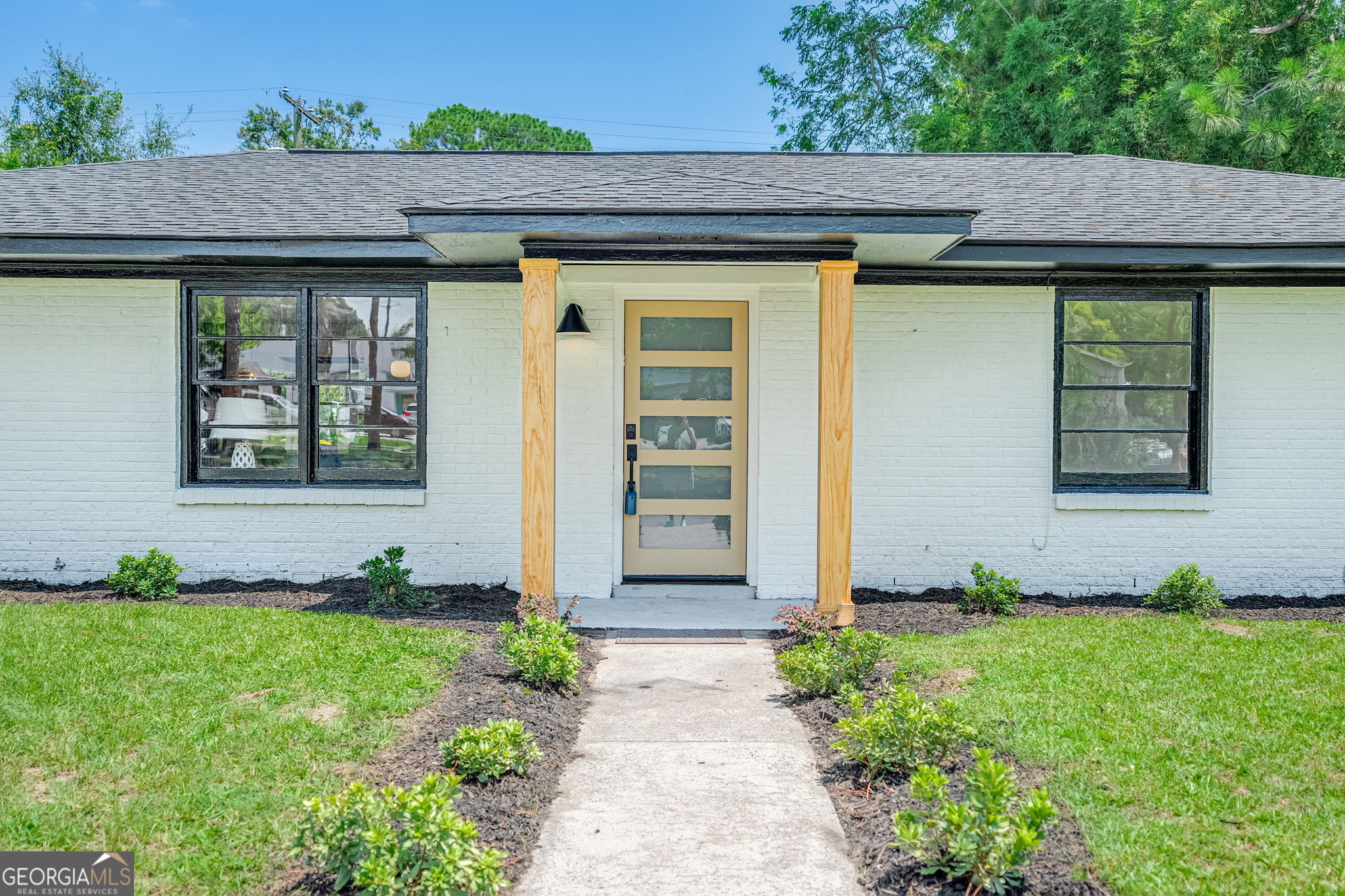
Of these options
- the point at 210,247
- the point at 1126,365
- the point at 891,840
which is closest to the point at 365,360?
the point at 210,247

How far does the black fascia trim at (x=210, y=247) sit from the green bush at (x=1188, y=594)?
6149 millimetres

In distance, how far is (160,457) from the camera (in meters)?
7.58

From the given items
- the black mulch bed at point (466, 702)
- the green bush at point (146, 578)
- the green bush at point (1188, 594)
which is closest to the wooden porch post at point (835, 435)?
the black mulch bed at point (466, 702)

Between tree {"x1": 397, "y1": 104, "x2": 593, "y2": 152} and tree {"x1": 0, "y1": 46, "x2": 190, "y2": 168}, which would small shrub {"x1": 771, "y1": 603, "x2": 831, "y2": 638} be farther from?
tree {"x1": 397, "y1": 104, "x2": 593, "y2": 152}

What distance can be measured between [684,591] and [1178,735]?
4095 millimetres

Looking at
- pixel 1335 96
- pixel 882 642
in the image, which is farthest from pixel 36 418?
pixel 1335 96

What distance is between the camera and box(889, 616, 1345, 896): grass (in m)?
3.03

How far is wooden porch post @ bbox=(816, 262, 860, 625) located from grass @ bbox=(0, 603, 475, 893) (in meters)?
2.47

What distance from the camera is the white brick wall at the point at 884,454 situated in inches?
297

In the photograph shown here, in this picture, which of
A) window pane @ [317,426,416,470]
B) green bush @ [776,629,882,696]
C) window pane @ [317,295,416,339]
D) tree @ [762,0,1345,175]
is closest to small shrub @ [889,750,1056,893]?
green bush @ [776,629,882,696]

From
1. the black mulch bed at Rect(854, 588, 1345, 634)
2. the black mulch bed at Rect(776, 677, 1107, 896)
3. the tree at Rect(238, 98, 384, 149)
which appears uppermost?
the tree at Rect(238, 98, 384, 149)

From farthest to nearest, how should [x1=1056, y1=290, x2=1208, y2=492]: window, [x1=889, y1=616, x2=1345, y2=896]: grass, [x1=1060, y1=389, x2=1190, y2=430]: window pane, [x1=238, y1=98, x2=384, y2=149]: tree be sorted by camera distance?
1. [x1=238, y1=98, x2=384, y2=149]: tree
2. [x1=1060, y1=389, x2=1190, y2=430]: window pane
3. [x1=1056, y1=290, x2=1208, y2=492]: window
4. [x1=889, y1=616, x2=1345, y2=896]: grass

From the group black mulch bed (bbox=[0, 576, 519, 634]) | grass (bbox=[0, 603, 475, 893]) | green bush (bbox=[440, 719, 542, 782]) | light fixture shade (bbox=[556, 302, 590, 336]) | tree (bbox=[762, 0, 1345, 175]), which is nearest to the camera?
grass (bbox=[0, 603, 475, 893])

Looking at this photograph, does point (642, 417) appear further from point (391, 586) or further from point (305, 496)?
point (305, 496)
